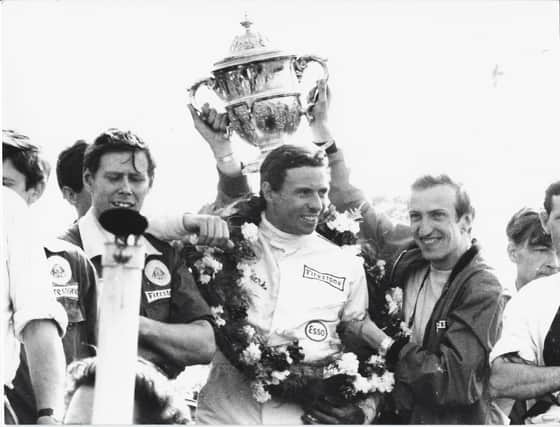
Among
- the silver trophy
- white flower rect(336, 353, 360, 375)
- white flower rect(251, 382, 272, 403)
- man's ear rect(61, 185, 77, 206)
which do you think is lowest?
white flower rect(251, 382, 272, 403)

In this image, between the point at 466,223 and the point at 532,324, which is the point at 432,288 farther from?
the point at 532,324

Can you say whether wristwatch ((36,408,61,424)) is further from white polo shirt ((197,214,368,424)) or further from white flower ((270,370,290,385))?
white flower ((270,370,290,385))

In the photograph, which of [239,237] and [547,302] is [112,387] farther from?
[547,302]

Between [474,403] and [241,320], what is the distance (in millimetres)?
1479

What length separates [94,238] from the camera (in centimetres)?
990

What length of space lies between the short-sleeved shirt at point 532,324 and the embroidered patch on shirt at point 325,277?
100cm

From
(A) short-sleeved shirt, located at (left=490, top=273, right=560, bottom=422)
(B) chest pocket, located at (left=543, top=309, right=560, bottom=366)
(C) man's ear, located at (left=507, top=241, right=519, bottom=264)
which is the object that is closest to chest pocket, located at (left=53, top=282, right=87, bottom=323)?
(A) short-sleeved shirt, located at (left=490, top=273, right=560, bottom=422)

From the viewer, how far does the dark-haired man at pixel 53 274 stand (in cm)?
965

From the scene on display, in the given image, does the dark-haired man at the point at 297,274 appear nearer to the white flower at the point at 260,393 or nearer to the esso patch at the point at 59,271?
the white flower at the point at 260,393

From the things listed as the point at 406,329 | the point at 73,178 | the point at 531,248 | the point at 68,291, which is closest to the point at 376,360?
the point at 406,329

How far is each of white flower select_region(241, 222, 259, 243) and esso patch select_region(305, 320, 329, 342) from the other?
2.00 ft

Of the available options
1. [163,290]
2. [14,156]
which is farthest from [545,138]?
[14,156]

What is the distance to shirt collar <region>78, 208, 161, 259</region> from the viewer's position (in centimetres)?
988

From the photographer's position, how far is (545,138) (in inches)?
411
